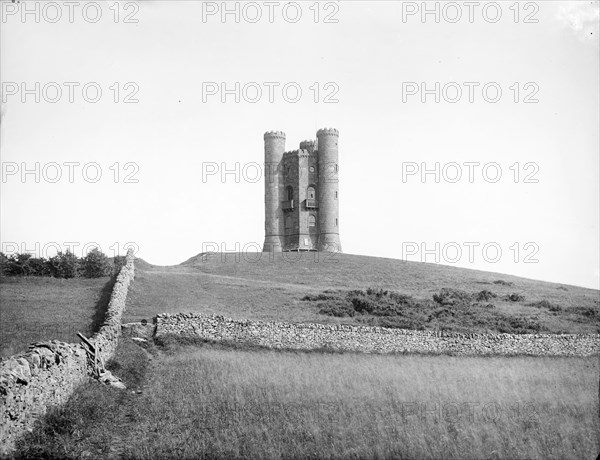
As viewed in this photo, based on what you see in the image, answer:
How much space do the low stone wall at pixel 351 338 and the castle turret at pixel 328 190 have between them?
4360cm

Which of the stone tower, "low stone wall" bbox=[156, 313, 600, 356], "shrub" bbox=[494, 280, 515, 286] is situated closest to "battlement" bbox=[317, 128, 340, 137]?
the stone tower

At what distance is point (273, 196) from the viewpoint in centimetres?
7781

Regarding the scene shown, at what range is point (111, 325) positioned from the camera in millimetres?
24172

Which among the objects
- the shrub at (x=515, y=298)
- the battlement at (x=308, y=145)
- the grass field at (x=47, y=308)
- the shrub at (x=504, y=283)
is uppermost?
the battlement at (x=308, y=145)

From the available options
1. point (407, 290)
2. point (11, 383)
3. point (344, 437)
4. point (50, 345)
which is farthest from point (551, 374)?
point (407, 290)

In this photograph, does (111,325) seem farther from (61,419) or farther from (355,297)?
(355,297)

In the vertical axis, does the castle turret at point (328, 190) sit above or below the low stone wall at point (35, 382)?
above

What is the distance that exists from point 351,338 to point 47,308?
15.0 metres

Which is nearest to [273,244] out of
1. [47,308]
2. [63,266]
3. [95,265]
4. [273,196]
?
[273,196]

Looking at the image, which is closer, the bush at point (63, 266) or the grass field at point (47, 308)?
the grass field at point (47, 308)

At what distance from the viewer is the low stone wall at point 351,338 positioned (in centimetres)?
2897

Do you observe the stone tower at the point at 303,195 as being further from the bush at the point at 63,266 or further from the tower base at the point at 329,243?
the bush at the point at 63,266

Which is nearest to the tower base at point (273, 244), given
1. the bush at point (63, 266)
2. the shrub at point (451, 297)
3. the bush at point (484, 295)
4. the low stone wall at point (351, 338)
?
the shrub at point (451, 297)

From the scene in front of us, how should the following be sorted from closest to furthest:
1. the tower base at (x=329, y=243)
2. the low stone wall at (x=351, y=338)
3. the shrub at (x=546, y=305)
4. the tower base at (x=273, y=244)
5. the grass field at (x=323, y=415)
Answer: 1. the grass field at (x=323, y=415)
2. the low stone wall at (x=351, y=338)
3. the shrub at (x=546, y=305)
4. the tower base at (x=329, y=243)
5. the tower base at (x=273, y=244)
